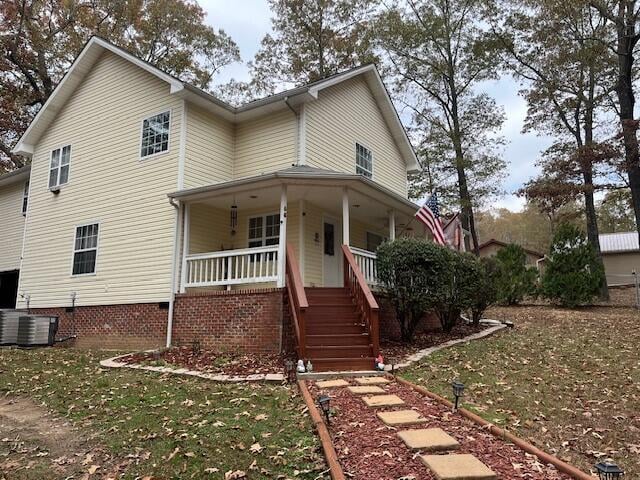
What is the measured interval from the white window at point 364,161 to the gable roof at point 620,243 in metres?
21.2

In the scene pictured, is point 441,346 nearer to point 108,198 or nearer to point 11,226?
point 108,198

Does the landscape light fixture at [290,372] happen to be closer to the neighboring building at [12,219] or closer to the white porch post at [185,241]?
the white porch post at [185,241]

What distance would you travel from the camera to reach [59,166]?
14.8m

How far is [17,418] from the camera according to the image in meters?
5.90

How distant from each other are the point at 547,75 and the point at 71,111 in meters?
18.4

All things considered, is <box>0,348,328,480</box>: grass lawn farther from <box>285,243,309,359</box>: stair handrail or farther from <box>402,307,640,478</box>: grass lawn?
<box>402,307,640,478</box>: grass lawn

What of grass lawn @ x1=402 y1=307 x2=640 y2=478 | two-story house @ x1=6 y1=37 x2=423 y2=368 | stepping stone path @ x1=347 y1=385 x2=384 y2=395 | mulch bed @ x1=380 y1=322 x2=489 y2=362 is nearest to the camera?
grass lawn @ x1=402 y1=307 x2=640 y2=478

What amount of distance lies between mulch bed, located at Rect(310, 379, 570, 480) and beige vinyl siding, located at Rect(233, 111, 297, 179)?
796 cm

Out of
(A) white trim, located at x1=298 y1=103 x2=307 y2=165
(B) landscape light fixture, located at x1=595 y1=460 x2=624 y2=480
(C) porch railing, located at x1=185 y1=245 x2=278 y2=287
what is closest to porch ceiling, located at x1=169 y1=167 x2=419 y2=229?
(A) white trim, located at x1=298 y1=103 x2=307 y2=165

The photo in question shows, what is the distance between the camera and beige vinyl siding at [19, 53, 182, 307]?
1182 centimetres

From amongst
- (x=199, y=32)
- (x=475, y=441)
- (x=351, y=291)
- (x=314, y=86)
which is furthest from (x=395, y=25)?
(x=475, y=441)

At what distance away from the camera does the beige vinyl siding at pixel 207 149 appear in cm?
1196

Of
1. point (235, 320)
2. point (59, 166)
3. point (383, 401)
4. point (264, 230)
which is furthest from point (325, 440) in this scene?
point (59, 166)

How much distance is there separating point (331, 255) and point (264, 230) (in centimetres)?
193
